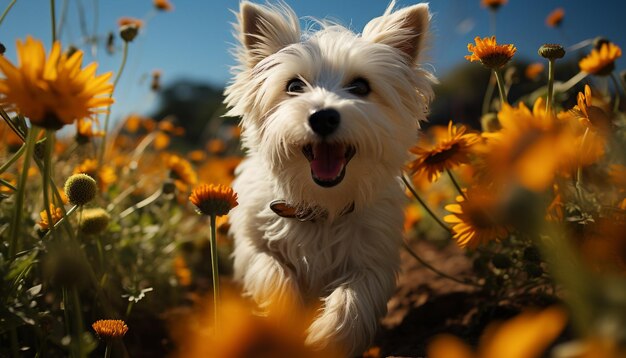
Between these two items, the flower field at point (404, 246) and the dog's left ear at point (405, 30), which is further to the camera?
the dog's left ear at point (405, 30)

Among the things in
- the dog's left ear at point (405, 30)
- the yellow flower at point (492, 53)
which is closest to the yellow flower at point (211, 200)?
the yellow flower at point (492, 53)

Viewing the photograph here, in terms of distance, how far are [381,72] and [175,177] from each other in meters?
1.49

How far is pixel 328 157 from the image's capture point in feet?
8.25

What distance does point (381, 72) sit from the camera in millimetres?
2658

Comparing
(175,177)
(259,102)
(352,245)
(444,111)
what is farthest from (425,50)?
(444,111)

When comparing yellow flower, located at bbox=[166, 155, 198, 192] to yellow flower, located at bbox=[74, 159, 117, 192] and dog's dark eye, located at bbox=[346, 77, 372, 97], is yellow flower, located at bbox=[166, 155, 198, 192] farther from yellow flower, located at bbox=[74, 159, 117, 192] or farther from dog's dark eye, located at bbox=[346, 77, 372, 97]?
dog's dark eye, located at bbox=[346, 77, 372, 97]

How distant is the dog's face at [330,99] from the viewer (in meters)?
2.39

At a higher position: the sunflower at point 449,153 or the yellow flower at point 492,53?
the yellow flower at point 492,53

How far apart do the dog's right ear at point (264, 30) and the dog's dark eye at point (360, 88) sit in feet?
1.67

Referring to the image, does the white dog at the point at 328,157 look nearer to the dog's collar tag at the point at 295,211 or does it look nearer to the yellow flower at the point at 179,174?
the dog's collar tag at the point at 295,211

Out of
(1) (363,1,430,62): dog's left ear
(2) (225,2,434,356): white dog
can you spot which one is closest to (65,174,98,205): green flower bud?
(2) (225,2,434,356): white dog

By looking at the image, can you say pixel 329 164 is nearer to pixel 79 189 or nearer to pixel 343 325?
pixel 343 325

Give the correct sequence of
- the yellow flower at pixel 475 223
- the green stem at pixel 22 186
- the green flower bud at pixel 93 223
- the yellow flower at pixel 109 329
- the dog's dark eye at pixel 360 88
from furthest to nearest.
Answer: the dog's dark eye at pixel 360 88 → the yellow flower at pixel 475 223 → the green flower bud at pixel 93 223 → the yellow flower at pixel 109 329 → the green stem at pixel 22 186

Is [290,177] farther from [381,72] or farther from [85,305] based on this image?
[85,305]
